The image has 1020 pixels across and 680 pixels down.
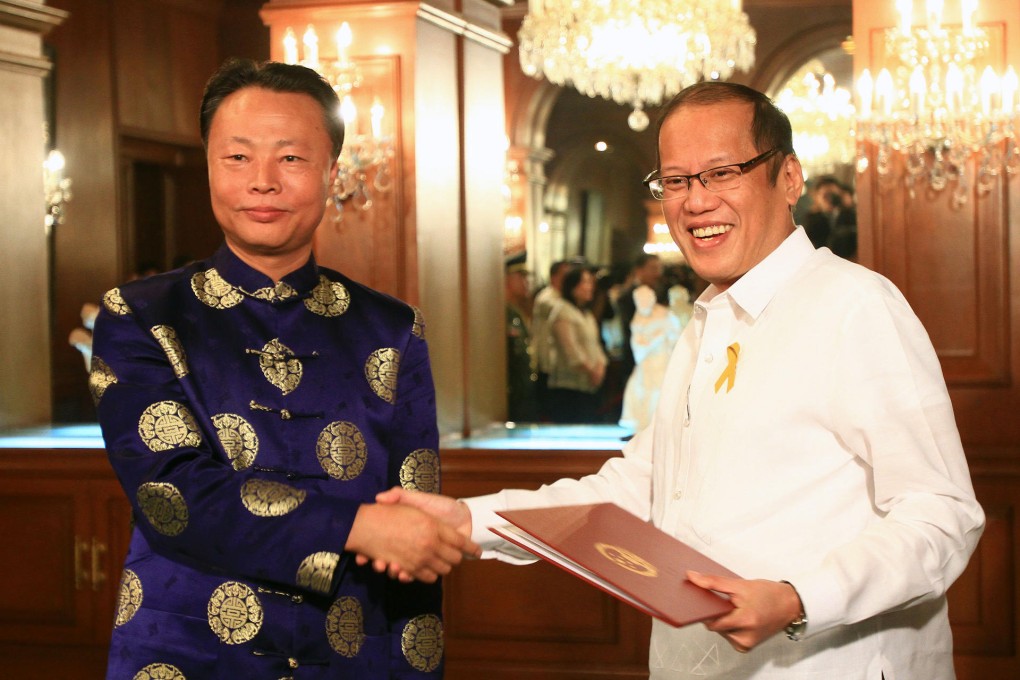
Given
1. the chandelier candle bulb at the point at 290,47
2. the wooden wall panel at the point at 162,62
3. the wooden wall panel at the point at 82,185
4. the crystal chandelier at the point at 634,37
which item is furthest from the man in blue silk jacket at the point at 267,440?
the wooden wall panel at the point at 162,62

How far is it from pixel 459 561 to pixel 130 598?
51 cm

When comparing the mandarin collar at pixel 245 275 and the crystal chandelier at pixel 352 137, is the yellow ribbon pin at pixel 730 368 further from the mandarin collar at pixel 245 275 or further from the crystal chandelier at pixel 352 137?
the crystal chandelier at pixel 352 137

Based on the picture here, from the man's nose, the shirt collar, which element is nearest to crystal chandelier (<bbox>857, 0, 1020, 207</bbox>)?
the shirt collar

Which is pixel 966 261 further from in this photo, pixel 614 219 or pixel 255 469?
pixel 614 219

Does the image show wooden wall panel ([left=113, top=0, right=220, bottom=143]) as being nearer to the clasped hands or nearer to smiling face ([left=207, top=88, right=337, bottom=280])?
smiling face ([left=207, top=88, right=337, bottom=280])

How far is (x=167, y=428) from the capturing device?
1754 mm

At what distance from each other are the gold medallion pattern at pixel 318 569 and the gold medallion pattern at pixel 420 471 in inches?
9.2

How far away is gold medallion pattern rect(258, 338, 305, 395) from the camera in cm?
187

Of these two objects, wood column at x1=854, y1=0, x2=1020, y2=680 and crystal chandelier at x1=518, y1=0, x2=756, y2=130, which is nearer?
wood column at x1=854, y1=0, x2=1020, y2=680

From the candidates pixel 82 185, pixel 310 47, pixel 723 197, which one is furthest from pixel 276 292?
pixel 82 185

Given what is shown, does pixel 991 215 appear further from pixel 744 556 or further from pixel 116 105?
pixel 116 105

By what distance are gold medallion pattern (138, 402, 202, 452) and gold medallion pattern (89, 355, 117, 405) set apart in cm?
9

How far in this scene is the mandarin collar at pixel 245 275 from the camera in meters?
1.94

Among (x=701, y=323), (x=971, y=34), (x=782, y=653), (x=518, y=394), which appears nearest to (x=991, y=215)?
(x=971, y=34)
